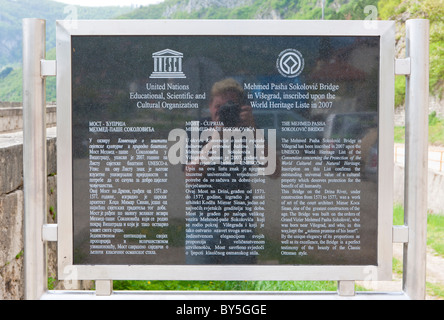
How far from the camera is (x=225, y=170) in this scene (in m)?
2.97

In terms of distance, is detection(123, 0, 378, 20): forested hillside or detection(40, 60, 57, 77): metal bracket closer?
detection(40, 60, 57, 77): metal bracket

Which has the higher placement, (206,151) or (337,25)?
(337,25)

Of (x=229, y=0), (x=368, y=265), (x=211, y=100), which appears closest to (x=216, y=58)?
(x=211, y=100)

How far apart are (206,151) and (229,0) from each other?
Answer: 478 feet

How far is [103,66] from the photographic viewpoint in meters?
3.00

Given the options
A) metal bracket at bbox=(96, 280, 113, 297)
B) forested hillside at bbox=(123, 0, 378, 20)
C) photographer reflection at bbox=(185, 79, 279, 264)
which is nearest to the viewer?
photographer reflection at bbox=(185, 79, 279, 264)

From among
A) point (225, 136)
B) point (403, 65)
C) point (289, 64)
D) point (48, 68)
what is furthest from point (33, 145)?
point (403, 65)

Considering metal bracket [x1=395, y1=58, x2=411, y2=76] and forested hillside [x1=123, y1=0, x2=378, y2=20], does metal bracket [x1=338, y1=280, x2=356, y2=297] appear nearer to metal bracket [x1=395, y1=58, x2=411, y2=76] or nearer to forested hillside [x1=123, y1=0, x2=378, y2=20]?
metal bracket [x1=395, y1=58, x2=411, y2=76]

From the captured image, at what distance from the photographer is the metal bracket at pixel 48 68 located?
9.92 feet

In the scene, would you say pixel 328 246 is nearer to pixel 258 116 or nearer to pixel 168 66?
pixel 258 116

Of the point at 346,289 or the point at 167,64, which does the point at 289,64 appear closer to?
the point at 167,64

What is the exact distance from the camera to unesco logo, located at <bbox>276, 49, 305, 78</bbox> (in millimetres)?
2977

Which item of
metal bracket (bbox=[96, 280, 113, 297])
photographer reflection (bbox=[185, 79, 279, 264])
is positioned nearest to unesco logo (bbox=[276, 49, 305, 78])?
photographer reflection (bbox=[185, 79, 279, 264])

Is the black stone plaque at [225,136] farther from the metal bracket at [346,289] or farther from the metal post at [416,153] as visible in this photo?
the metal bracket at [346,289]
